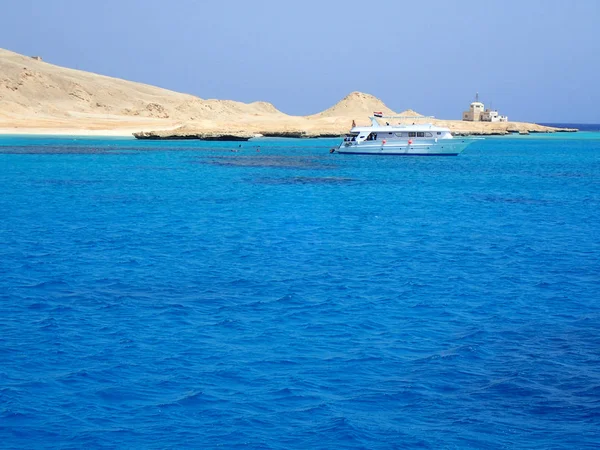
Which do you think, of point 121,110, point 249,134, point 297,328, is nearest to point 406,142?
point 249,134

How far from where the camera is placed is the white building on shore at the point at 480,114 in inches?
6491

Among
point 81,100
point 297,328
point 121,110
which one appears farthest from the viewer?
point 81,100

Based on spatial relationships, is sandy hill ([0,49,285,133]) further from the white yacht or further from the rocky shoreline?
the white yacht

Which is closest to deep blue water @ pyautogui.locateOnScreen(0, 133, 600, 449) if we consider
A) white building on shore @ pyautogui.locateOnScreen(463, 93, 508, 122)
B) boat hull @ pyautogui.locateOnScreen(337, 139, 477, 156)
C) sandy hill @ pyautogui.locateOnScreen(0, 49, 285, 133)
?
boat hull @ pyautogui.locateOnScreen(337, 139, 477, 156)

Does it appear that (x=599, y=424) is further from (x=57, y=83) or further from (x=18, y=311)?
(x=57, y=83)

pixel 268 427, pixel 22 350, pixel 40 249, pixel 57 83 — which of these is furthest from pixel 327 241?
pixel 57 83

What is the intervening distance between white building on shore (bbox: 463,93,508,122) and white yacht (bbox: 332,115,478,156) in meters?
96.4

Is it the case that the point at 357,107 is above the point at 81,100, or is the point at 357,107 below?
below

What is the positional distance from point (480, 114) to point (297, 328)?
524 feet

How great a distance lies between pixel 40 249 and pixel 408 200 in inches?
760

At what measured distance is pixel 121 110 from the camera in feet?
497

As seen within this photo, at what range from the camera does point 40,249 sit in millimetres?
20984

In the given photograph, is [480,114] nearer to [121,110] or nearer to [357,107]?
[357,107]

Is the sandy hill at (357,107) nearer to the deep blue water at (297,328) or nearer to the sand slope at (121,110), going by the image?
the sand slope at (121,110)
